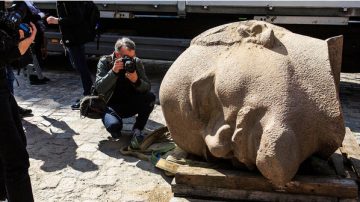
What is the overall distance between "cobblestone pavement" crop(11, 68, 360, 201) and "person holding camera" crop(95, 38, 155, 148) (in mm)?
258

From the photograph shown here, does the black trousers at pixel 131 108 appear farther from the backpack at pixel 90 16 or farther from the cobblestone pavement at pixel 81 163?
the backpack at pixel 90 16

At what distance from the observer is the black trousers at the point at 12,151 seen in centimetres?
249

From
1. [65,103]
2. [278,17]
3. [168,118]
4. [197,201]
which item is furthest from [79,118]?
[278,17]

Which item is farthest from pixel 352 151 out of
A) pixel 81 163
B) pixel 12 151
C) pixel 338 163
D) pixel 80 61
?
pixel 80 61

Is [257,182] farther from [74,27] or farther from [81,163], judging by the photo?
[74,27]

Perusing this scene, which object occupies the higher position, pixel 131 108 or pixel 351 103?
pixel 131 108

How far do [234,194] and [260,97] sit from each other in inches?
28.2

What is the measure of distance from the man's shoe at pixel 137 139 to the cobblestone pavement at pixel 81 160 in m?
0.16

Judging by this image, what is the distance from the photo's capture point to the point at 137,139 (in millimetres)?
4168

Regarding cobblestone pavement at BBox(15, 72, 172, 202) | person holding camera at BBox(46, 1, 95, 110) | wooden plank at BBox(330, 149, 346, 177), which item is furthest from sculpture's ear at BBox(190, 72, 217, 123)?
person holding camera at BBox(46, 1, 95, 110)

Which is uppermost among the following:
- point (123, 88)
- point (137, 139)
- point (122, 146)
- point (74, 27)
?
point (74, 27)

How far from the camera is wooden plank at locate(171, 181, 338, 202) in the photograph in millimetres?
2783

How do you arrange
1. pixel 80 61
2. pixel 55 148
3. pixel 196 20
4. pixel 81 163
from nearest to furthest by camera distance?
pixel 81 163
pixel 55 148
pixel 80 61
pixel 196 20

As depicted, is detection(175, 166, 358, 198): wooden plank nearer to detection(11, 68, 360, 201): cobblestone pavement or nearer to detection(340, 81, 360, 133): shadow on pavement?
detection(11, 68, 360, 201): cobblestone pavement
